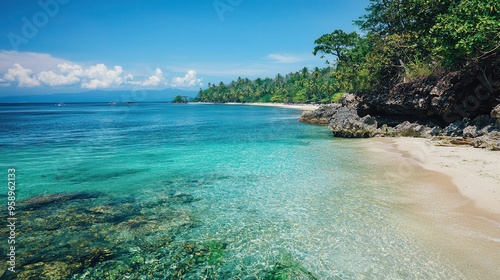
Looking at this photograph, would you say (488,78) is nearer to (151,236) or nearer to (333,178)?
(333,178)

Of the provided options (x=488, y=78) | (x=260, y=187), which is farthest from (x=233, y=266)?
(x=488, y=78)

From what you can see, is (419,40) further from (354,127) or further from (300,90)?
(300,90)

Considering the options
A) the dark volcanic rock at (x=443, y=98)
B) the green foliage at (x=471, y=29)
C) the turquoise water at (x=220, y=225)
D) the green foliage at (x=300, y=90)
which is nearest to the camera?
the turquoise water at (x=220, y=225)

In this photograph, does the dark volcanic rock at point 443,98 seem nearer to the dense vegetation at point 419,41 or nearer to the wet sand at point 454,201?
the dense vegetation at point 419,41

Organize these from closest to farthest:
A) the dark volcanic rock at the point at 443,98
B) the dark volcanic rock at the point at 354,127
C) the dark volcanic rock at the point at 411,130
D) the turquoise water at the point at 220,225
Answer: the turquoise water at the point at 220,225
the dark volcanic rock at the point at 443,98
the dark volcanic rock at the point at 411,130
the dark volcanic rock at the point at 354,127

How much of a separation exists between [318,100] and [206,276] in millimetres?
127257

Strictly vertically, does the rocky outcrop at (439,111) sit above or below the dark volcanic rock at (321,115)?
above

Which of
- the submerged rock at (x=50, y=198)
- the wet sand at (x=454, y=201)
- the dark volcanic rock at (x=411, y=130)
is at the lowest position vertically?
the submerged rock at (x=50, y=198)

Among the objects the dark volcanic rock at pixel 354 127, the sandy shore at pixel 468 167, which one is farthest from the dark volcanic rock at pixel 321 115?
the sandy shore at pixel 468 167

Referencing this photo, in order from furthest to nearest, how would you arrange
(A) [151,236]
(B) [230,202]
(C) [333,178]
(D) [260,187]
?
(C) [333,178]
(D) [260,187]
(B) [230,202]
(A) [151,236]

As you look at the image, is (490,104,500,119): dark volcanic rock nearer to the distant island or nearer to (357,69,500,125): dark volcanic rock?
the distant island

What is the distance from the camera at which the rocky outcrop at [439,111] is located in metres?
20.9

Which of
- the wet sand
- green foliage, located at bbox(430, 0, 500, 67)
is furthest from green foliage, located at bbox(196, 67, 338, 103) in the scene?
the wet sand

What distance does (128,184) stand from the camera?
46.4ft
